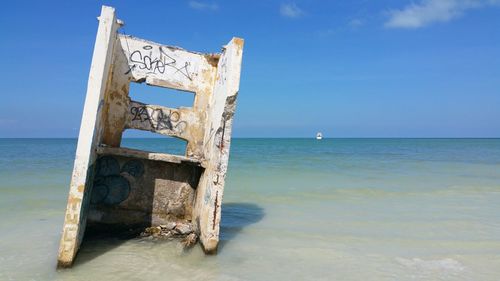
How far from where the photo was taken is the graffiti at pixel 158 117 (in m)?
5.69

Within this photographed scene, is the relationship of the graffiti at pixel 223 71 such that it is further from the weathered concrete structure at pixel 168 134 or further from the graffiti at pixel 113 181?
the graffiti at pixel 113 181

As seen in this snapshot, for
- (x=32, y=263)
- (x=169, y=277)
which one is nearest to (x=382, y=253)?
(x=169, y=277)

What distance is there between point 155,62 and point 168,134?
1.01 metres

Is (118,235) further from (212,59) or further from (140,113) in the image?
(212,59)

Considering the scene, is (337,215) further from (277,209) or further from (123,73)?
(123,73)

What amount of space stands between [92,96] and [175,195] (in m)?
2.06

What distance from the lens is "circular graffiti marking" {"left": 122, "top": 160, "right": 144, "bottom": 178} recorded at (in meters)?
5.56

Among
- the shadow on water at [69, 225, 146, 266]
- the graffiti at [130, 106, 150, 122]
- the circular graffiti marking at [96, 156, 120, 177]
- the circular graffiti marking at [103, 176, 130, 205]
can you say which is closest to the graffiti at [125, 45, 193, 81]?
the graffiti at [130, 106, 150, 122]

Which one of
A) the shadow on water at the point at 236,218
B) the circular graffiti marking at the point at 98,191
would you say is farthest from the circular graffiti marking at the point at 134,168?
the shadow on water at the point at 236,218

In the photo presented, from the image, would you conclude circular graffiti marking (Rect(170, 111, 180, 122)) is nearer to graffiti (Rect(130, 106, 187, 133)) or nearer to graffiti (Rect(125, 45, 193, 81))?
graffiti (Rect(130, 106, 187, 133))

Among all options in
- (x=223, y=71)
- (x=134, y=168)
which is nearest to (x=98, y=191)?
(x=134, y=168)

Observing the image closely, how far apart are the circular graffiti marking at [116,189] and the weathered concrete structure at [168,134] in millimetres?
11

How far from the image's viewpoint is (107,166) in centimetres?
549

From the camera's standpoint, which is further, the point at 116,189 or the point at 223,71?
the point at 116,189
